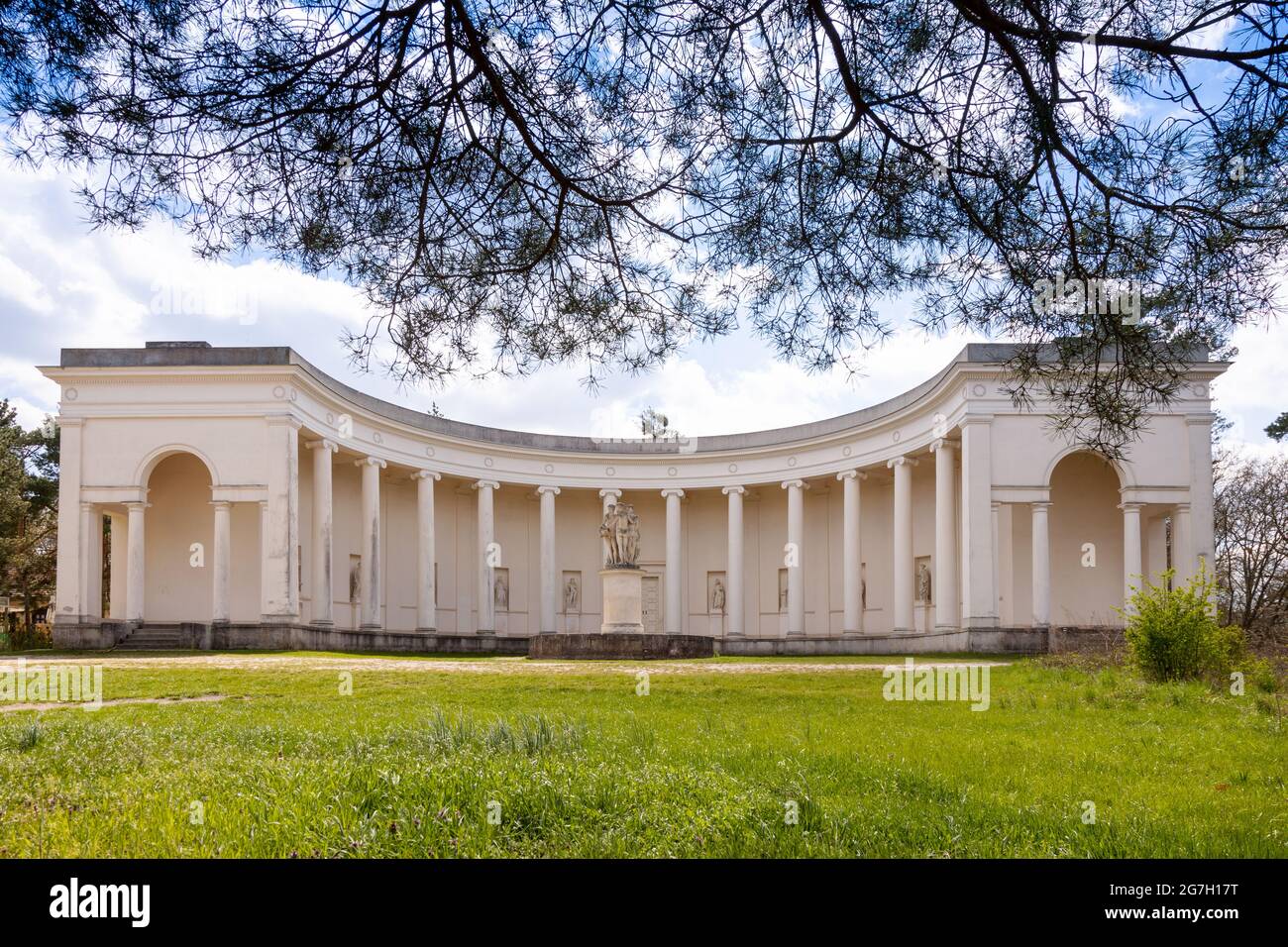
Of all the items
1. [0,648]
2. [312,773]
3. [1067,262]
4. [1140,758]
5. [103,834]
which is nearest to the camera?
[103,834]

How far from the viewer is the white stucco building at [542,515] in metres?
33.9

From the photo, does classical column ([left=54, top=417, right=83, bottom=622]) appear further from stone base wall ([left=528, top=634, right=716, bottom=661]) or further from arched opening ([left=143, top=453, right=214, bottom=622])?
stone base wall ([left=528, top=634, right=716, bottom=661])

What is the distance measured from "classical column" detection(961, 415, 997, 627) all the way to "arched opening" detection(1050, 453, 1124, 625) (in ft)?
15.3

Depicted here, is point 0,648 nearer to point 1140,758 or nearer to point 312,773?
point 312,773

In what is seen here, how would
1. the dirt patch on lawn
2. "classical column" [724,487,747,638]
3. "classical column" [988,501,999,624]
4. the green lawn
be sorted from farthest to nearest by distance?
"classical column" [724,487,747,638] < "classical column" [988,501,999,624] < the dirt patch on lawn < the green lawn

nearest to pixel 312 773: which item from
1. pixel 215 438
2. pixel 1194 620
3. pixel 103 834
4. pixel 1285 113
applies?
pixel 103 834

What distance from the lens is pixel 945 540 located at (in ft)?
119

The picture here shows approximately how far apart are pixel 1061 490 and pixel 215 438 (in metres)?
30.4

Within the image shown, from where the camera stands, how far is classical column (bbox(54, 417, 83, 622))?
33.6 metres

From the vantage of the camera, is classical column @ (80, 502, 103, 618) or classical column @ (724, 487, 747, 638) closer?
classical column @ (80, 502, 103, 618)

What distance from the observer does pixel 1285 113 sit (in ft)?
21.8

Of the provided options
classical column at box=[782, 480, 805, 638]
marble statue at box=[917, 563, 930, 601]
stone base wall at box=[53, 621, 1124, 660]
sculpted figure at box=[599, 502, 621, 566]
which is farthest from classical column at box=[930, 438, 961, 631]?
sculpted figure at box=[599, 502, 621, 566]

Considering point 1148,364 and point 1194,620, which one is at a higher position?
point 1148,364

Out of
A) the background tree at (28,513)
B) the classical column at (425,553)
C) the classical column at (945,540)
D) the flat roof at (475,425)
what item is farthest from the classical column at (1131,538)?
the background tree at (28,513)
